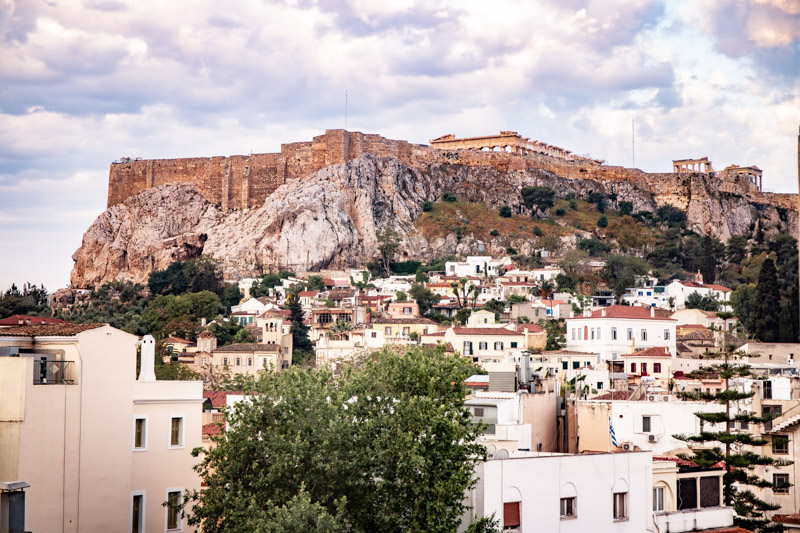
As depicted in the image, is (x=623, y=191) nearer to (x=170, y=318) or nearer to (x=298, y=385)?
(x=170, y=318)

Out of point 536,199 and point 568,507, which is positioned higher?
point 536,199

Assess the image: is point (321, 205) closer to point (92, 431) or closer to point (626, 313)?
point (626, 313)

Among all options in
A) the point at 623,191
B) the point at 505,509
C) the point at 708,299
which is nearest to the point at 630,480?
the point at 505,509

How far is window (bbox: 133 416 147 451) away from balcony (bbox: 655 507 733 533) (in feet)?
40.0

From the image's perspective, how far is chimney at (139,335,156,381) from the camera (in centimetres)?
2812

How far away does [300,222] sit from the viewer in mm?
113688

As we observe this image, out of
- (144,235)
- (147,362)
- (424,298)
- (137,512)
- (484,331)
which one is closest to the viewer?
(137,512)

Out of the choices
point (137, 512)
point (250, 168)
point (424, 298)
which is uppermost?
point (250, 168)

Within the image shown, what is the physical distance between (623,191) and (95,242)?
203ft

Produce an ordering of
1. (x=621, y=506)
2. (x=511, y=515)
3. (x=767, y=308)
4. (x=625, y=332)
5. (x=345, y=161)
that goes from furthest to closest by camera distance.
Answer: (x=345, y=161), (x=767, y=308), (x=625, y=332), (x=621, y=506), (x=511, y=515)

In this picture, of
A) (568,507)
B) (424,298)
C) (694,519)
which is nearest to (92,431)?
(568,507)

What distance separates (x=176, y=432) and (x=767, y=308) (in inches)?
2339

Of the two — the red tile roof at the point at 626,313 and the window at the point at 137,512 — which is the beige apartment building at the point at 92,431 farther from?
the red tile roof at the point at 626,313

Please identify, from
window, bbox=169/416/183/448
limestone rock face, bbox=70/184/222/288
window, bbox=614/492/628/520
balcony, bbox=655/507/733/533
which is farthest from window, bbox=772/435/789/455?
limestone rock face, bbox=70/184/222/288
